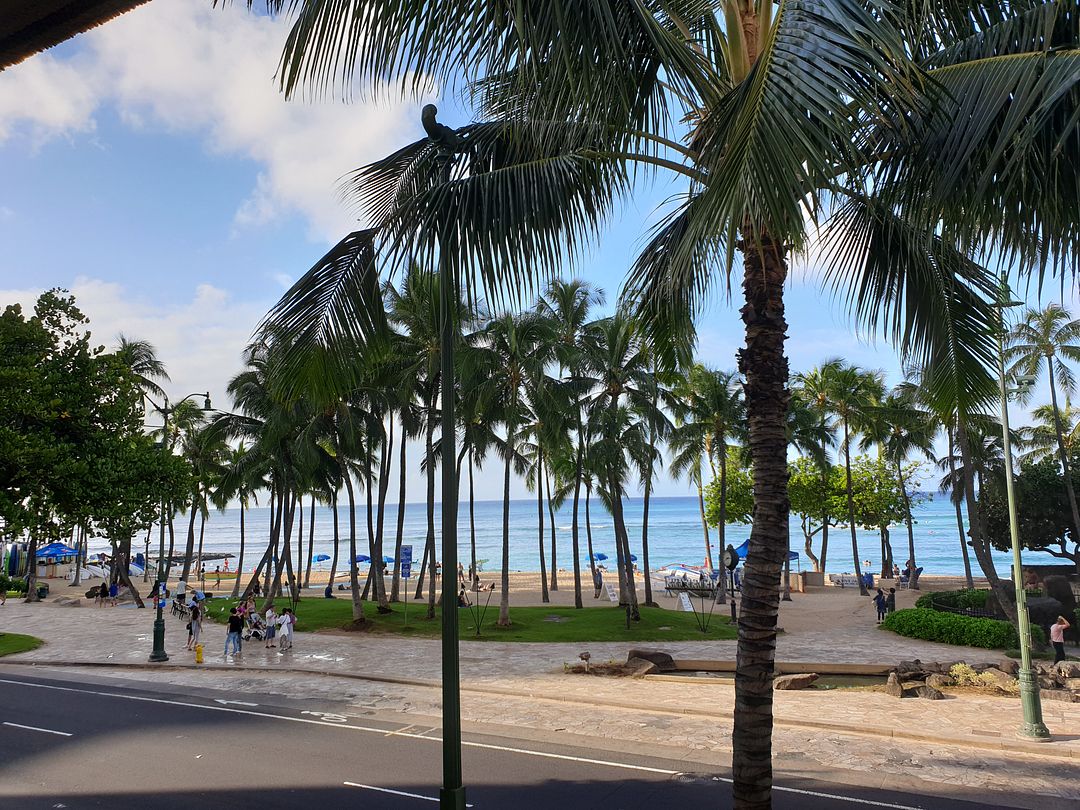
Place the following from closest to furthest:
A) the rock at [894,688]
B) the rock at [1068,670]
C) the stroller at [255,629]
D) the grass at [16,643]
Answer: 1. the rock at [894,688]
2. the rock at [1068,670]
3. the grass at [16,643]
4. the stroller at [255,629]

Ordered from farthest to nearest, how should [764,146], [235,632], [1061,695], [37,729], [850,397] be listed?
[850,397]
[235,632]
[1061,695]
[37,729]
[764,146]

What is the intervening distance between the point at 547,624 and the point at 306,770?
19.6m

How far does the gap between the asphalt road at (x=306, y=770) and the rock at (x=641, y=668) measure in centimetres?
711

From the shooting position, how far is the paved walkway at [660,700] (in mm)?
12867

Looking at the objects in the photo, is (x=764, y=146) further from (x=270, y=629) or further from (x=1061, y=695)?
(x=270, y=629)

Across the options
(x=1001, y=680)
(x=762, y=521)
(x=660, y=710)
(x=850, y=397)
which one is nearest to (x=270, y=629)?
(x=660, y=710)

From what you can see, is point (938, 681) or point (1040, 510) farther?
point (1040, 510)

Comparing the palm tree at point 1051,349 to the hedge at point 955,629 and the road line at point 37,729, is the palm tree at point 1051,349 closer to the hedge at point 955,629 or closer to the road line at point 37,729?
the hedge at point 955,629

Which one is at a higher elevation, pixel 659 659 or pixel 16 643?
pixel 659 659

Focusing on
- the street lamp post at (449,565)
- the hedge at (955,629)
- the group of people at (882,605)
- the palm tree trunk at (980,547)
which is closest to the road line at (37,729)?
the street lamp post at (449,565)

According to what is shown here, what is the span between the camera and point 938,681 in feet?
60.0

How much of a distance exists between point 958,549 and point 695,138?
151 meters

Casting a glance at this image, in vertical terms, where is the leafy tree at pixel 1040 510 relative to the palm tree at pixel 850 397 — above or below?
below

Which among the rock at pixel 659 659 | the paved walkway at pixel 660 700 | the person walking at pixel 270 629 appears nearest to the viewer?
the paved walkway at pixel 660 700
